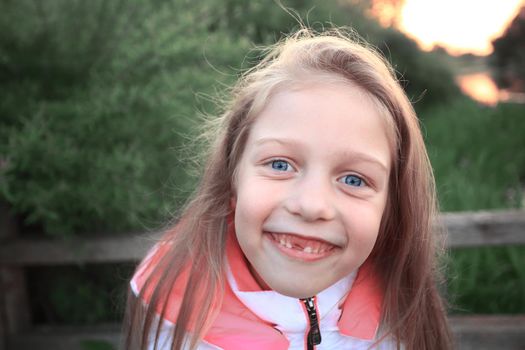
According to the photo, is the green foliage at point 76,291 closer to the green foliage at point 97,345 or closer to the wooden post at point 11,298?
the wooden post at point 11,298

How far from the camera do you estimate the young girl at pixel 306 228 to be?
120cm

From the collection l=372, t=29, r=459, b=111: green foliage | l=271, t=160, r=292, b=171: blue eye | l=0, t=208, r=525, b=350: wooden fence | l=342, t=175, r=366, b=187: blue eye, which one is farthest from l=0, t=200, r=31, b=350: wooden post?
l=372, t=29, r=459, b=111: green foliage

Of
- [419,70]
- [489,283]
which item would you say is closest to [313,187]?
[489,283]

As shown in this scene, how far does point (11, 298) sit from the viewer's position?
257cm

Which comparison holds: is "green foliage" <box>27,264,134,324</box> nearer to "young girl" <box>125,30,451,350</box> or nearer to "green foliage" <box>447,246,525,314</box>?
"young girl" <box>125,30,451,350</box>

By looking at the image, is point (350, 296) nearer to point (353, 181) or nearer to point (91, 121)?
point (353, 181)

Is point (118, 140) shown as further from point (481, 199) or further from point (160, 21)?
point (481, 199)

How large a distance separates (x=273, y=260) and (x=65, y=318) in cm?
189

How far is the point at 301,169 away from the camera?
121cm

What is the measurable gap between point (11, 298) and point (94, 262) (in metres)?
0.40

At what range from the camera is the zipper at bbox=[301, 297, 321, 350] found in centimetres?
141

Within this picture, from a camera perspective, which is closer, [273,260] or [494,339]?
[273,260]

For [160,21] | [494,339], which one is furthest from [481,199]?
[160,21]

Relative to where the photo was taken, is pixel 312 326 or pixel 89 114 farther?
pixel 89 114
